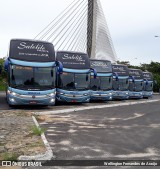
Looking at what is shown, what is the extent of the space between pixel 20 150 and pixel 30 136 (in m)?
1.88

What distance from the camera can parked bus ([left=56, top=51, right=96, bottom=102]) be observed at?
22.6 meters

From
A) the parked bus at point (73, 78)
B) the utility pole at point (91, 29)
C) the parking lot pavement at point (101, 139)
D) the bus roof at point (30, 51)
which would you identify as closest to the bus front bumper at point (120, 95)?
the utility pole at point (91, 29)

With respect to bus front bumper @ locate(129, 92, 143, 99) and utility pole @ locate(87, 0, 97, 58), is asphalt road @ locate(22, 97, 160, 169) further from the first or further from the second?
bus front bumper @ locate(129, 92, 143, 99)

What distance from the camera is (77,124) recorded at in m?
14.2

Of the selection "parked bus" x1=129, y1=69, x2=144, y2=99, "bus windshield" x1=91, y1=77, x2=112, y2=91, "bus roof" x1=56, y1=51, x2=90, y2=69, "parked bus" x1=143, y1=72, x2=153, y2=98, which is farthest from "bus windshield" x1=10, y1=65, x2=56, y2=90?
"parked bus" x1=143, y1=72, x2=153, y2=98

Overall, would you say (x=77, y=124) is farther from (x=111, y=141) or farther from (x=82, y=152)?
(x=82, y=152)

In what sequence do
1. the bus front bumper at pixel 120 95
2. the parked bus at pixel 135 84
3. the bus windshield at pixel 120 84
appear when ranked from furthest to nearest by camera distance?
1. the parked bus at pixel 135 84
2. the bus front bumper at pixel 120 95
3. the bus windshield at pixel 120 84

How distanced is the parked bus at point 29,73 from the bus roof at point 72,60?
3.04m

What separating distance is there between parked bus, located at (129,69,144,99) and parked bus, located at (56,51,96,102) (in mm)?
15079

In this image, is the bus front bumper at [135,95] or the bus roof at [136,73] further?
the bus roof at [136,73]

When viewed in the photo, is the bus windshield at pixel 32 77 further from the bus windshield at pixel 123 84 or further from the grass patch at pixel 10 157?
the bus windshield at pixel 123 84

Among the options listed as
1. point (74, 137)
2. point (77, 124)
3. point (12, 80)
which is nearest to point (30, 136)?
point (74, 137)

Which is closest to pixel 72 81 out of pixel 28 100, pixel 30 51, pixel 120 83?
pixel 30 51

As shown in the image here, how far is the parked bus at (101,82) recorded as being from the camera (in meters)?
27.8
